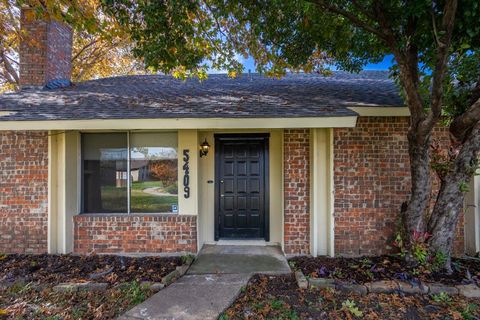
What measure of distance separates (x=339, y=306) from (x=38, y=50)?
7.91 metres

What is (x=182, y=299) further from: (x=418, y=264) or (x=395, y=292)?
(x=418, y=264)

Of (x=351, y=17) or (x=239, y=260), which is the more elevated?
(x=351, y=17)

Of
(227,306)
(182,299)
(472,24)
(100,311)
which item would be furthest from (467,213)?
(100,311)

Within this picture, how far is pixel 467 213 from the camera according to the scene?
4.75m

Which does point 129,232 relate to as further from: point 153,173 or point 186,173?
point 186,173

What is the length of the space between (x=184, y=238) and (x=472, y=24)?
548cm

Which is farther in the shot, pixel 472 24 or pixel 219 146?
pixel 219 146

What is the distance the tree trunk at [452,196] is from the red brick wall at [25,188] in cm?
660

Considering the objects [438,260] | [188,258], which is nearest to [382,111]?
[438,260]

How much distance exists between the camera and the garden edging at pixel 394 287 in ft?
11.4

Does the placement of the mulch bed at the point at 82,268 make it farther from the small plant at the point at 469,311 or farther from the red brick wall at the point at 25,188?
the small plant at the point at 469,311

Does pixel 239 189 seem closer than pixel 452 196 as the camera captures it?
No

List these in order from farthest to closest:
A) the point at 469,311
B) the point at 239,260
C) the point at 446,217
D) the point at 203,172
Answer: the point at 203,172 < the point at 239,260 < the point at 446,217 < the point at 469,311

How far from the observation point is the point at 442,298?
3359 mm
